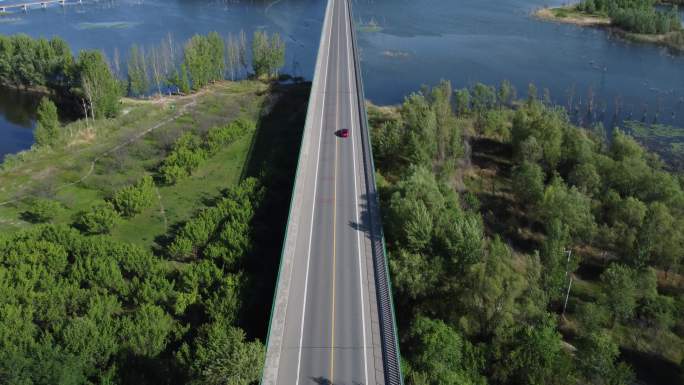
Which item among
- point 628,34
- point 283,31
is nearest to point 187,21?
point 283,31

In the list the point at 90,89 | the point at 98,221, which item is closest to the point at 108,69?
the point at 90,89

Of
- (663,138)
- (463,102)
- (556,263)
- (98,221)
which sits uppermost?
(463,102)

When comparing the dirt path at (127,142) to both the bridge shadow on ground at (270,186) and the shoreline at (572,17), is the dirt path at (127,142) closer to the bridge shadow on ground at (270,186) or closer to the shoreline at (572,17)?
the bridge shadow on ground at (270,186)

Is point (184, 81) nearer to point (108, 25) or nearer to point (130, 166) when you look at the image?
point (130, 166)

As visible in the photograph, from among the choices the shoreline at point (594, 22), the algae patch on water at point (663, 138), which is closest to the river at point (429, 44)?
the algae patch on water at point (663, 138)

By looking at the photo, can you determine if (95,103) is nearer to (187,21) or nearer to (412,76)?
(412,76)

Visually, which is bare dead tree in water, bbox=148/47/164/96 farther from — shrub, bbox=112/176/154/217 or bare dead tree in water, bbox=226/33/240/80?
shrub, bbox=112/176/154/217
